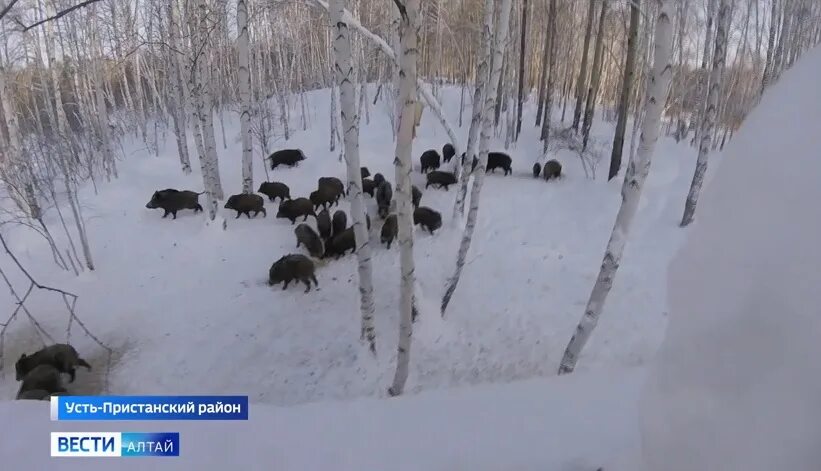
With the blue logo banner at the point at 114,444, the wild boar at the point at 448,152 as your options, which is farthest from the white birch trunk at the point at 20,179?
the wild boar at the point at 448,152

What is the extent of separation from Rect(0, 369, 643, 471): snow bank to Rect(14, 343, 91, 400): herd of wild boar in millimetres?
3183

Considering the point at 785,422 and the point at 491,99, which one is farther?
the point at 491,99

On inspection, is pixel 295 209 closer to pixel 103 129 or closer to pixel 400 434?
pixel 400 434

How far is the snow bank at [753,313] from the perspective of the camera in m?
1.32

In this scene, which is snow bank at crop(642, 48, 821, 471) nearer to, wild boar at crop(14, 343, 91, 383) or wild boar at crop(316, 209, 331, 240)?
wild boar at crop(14, 343, 91, 383)

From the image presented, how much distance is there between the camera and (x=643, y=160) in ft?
14.3

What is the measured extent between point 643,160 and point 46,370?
7.50 metres

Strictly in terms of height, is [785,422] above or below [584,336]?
above

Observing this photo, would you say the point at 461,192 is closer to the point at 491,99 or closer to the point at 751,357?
the point at 491,99

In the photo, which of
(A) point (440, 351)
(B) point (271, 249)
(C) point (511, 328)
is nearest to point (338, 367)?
(A) point (440, 351)

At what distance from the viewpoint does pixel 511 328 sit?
25.0 ft

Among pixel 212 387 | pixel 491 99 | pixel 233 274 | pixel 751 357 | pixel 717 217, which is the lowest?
pixel 212 387

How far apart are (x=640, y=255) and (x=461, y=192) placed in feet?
12.7

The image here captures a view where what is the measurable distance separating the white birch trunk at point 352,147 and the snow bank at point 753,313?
450 cm
